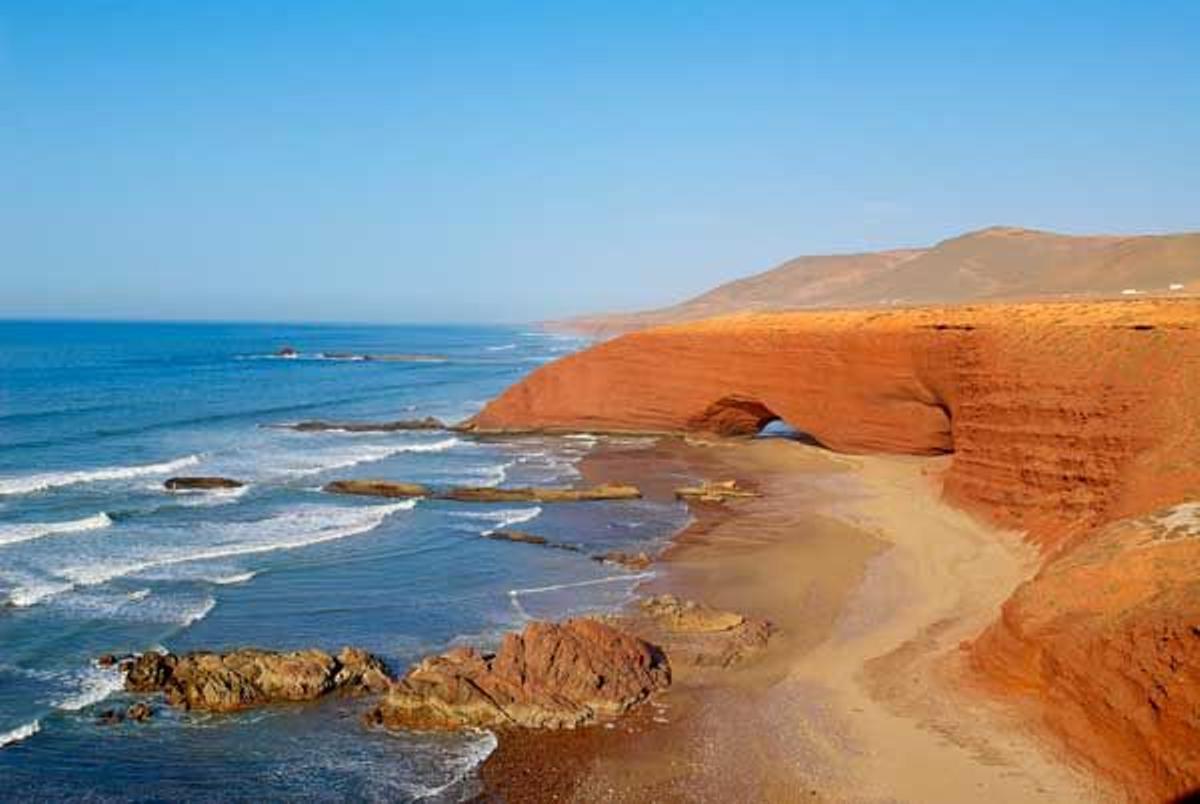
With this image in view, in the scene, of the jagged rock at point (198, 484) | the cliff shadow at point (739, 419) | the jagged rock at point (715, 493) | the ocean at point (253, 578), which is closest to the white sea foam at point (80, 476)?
the ocean at point (253, 578)

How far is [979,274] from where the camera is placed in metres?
114

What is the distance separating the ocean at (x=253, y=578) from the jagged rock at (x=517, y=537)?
1.20ft

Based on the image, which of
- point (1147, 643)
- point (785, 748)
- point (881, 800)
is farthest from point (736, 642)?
point (1147, 643)

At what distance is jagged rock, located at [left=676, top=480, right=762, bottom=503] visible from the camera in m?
28.2

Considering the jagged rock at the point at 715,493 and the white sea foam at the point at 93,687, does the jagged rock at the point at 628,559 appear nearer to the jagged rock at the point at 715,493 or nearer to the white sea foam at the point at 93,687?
the jagged rock at the point at 715,493

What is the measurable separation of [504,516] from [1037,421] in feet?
41.6

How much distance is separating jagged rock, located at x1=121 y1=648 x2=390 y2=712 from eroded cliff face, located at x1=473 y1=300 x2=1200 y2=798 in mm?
8468

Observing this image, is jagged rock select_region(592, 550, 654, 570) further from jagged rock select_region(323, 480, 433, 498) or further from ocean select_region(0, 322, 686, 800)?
jagged rock select_region(323, 480, 433, 498)

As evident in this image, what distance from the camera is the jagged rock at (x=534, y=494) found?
92.3ft

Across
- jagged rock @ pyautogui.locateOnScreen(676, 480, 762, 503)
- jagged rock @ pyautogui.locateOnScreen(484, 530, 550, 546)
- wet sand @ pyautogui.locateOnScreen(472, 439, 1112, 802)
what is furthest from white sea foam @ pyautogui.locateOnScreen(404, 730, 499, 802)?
jagged rock @ pyautogui.locateOnScreen(676, 480, 762, 503)

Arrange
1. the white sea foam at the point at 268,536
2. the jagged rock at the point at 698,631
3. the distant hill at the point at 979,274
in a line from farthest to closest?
the distant hill at the point at 979,274
the white sea foam at the point at 268,536
the jagged rock at the point at 698,631

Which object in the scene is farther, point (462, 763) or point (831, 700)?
point (831, 700)

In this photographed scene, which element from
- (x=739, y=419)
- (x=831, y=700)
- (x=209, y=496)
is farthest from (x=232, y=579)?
(x=739, y=419)

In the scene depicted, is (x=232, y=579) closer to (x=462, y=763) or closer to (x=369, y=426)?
(x=462, y=763)
